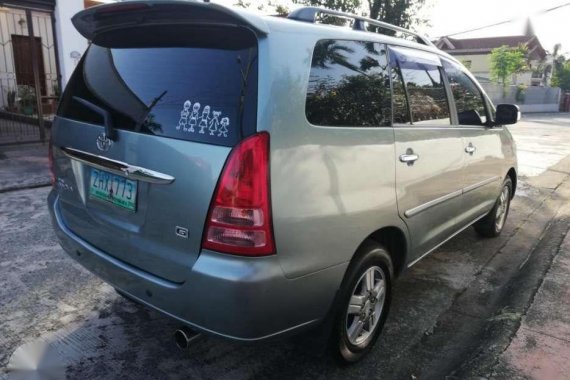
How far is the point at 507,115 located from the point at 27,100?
431 inches

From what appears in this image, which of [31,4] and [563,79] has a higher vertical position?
[31,4]

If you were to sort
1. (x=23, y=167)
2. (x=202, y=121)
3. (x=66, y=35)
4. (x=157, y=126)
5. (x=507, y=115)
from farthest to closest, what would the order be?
(x=66, y=35)
(x=23, y=167)
(x=507, y=115)
(x=157, y=126)
(x=202, y=121)

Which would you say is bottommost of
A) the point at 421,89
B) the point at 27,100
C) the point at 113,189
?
the point at 113,189

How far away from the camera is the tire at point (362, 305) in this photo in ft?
8.02

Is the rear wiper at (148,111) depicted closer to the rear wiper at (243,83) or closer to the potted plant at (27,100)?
the rear wiper at (243,83)

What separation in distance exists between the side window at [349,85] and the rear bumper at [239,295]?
72 cm

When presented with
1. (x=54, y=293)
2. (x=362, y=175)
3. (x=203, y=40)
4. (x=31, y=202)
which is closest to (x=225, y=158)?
(x=203, y=40)

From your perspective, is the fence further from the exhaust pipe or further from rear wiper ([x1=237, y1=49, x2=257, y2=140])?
the exhaust pipe

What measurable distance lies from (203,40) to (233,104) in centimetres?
39

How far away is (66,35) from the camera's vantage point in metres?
10.2

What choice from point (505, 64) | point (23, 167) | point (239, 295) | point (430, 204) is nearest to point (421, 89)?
point (430, 204)

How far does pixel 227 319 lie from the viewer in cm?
197

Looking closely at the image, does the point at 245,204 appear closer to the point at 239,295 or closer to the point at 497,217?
the point at 239,295

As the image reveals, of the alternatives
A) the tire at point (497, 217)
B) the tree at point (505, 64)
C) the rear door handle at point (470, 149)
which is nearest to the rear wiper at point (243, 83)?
the rear door handle at point (470, 149)
